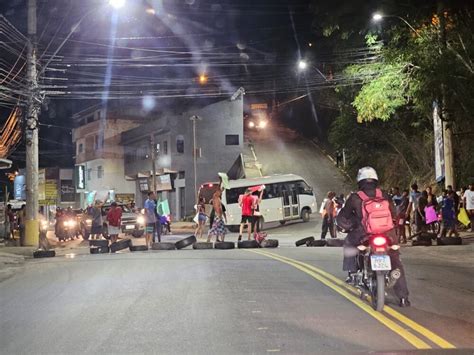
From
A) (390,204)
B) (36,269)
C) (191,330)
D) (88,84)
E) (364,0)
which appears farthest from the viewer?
(88,84)

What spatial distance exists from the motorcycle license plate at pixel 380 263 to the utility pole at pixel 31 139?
1708 cm

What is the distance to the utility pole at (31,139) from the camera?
22.2 m

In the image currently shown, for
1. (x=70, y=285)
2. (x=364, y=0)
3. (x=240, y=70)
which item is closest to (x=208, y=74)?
(x=240, y=70)

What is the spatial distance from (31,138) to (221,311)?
16284 millimetres

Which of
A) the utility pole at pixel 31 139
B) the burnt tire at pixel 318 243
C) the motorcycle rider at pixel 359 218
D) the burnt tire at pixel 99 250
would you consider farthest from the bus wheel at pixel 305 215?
the motorcycle rider at pixel 359 218

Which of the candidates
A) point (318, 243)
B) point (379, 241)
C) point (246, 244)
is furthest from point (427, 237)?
point (379, 241)

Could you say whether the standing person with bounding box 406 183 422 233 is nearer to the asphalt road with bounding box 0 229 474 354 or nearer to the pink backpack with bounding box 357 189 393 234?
the asphalt road with bounding box 0 229 474 354

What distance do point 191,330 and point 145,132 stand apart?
47420 millimetres

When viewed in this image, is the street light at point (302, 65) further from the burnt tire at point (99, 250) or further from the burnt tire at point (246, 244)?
the burnt tire at point (99, 250)

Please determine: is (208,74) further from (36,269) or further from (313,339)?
(313,339)

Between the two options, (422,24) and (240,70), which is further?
(240,70)

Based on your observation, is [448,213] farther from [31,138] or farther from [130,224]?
[130,224]

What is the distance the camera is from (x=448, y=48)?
60.6 ft

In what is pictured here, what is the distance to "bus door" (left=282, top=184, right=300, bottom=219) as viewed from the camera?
3372 centimetres
